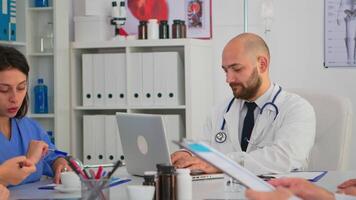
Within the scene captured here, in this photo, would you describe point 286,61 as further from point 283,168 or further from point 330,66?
point 283,168

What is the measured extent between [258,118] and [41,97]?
2187mm

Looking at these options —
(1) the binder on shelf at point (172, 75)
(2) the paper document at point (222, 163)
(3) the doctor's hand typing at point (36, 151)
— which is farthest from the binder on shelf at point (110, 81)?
(2) the paper document at point (222, 163)

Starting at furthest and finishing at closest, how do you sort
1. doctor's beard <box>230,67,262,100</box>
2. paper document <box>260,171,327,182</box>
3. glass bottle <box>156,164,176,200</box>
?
doctor's beard <box>230,67,262,100</box> → paper document <box>260,171,327,182</box> → glass bottle <box>156,164,176,200</box>

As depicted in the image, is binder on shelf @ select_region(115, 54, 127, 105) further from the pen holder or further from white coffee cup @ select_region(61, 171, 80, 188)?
the pen holder

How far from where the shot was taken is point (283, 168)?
9.59 ft

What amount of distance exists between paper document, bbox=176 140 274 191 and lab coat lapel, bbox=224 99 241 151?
157 centimetres

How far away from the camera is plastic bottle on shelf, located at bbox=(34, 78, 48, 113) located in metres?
4.83

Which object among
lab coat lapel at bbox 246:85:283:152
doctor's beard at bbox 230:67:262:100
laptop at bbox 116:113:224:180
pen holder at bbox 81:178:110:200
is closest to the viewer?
pen holder at bbox 81:178:110:200

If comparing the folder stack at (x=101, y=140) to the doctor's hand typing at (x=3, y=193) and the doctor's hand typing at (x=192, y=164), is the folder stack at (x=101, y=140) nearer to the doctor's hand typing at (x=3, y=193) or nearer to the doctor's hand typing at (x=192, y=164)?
the doctor's hand typing at (x=192, y=164)

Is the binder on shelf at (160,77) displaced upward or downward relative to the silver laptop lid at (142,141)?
upward

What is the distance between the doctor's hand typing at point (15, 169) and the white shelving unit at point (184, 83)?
238 cm

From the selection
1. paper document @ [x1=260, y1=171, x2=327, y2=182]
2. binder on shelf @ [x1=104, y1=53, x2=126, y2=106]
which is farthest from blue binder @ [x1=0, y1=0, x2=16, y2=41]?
paper document @ [x1=260, y1=171, x2=327, y2=182]

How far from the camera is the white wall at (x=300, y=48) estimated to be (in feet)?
15.9

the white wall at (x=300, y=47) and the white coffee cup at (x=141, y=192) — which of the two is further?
the white wall at (x=300, y=47)
